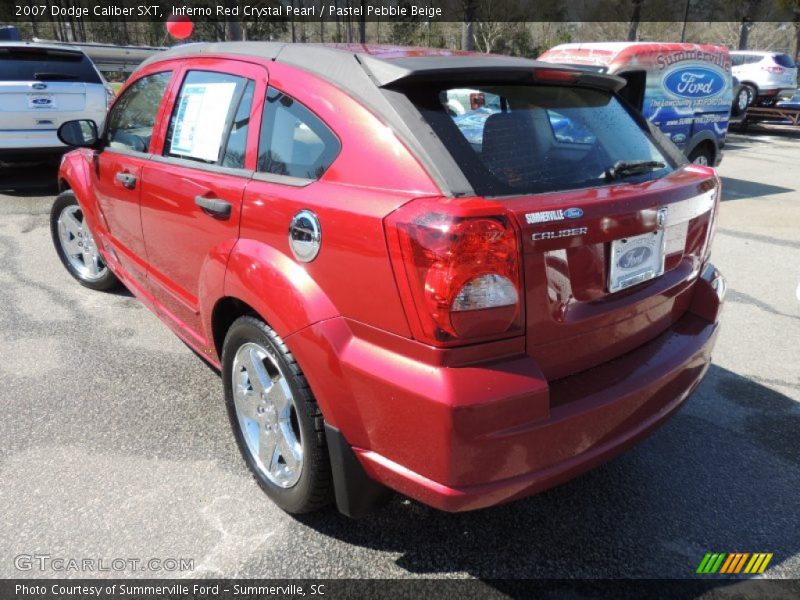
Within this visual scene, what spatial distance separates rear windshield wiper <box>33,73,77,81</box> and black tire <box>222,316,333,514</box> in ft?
22.2

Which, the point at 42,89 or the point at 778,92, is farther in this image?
the point at 778,92

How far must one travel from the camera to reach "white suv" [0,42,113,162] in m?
7.25

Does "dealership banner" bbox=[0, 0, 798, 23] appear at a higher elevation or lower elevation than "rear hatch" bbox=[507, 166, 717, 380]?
higher

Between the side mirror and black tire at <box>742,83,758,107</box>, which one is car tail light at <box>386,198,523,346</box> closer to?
the side mirror

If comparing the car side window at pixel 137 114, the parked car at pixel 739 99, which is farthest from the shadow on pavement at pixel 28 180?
the parked car at pixel 739 99

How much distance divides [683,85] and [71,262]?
8.24 metres

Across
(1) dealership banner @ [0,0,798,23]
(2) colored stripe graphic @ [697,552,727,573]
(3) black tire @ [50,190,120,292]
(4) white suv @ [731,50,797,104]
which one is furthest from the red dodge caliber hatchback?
(1) dealership banner @ [0,0,798,23]

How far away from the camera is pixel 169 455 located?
279cm

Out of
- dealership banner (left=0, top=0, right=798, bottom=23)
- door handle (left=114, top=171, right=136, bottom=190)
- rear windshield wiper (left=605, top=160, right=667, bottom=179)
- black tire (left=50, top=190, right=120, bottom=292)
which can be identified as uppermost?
dealership banner (left=0, top=0, right=798, bottom=23)

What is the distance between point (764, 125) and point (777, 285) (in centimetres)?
1687

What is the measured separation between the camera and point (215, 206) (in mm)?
2473

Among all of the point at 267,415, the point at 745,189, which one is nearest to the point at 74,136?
the point at 267,415

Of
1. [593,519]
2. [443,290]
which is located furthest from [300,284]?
[593,519]
